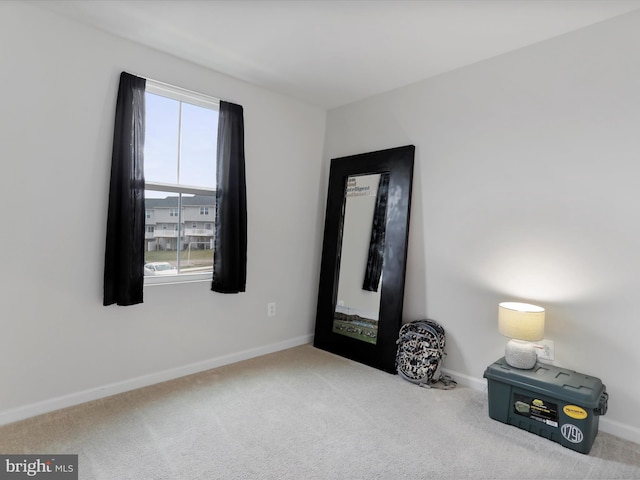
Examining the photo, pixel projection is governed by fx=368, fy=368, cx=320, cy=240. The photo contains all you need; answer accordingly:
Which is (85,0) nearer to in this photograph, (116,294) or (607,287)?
(116,294)

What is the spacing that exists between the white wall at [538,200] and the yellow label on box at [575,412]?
1.17ft

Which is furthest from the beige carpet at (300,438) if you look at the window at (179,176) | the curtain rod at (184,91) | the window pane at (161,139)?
the curtain rod at (184,91)

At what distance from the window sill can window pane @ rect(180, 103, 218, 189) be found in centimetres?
71

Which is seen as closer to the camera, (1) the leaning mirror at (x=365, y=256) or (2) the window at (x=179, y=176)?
(2) the window at (x=179, y=176)

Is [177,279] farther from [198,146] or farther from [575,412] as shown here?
[575,412]

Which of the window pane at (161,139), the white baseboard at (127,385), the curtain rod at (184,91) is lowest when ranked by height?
the white baseboard at (127,385)

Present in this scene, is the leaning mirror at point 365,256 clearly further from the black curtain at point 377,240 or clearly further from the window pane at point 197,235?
the window pane at point 197,235

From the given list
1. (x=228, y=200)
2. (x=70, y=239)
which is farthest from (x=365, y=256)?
(x=70, y=239)

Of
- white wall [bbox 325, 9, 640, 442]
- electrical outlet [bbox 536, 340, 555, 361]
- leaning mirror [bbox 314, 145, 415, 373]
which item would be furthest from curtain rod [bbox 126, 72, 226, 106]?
electrical outlet [bbox 536, 340, 555, 361]

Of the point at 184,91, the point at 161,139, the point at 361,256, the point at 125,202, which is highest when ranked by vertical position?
the point at 184,91

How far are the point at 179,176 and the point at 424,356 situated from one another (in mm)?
2267

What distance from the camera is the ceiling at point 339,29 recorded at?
2.04m

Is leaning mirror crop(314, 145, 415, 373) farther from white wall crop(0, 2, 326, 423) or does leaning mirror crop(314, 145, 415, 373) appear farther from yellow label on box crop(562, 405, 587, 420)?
yellow label on box crop(562, 405, 587, 420)

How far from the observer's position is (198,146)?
9.43 ft
